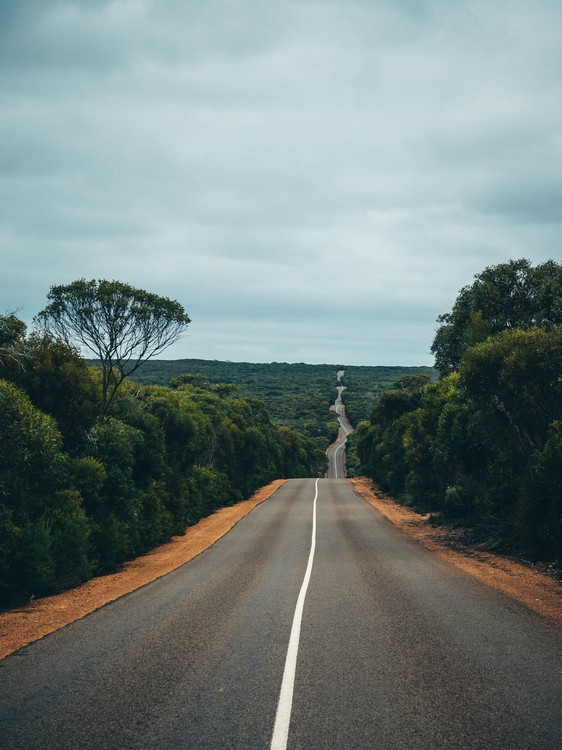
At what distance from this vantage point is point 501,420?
1858 centimetres

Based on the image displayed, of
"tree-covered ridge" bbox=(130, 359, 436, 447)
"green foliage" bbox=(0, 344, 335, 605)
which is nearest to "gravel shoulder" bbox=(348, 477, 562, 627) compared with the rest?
"green foliage" bbox=(0, 344, 335, 605)

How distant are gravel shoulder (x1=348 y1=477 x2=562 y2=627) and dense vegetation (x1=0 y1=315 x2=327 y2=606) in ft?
34.6

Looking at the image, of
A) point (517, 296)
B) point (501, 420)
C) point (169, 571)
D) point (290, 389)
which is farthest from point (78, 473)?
point (290, 389)

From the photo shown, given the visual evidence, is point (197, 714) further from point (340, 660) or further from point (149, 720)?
point (340, 660)

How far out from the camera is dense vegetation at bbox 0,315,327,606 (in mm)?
11734

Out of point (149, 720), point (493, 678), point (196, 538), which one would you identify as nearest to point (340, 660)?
point (493, 678)

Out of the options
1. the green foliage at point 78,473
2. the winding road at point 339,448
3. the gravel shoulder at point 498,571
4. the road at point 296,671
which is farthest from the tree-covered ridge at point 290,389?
the road at point 296,671

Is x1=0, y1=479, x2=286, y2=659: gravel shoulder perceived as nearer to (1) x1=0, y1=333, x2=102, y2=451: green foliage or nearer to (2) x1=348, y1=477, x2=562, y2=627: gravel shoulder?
(1) x1=0, y1=333, x2=102, y2=451: green foliage

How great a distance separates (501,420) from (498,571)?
258 inches

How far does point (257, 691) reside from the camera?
5.81 m

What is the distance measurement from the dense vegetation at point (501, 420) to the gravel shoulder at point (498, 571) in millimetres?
1040

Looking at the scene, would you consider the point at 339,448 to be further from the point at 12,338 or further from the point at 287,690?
the point at 287,690

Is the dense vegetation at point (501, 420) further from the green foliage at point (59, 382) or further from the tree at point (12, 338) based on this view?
the tree at point (12, 338)

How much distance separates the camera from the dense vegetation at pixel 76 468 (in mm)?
11734
